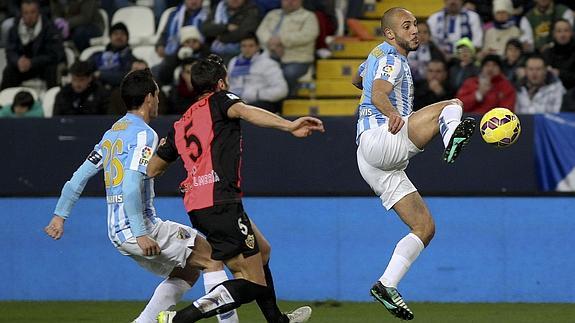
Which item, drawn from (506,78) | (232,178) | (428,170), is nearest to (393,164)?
(232,178)

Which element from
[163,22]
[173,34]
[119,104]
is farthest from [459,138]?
[163,22]

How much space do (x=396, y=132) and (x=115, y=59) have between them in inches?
260

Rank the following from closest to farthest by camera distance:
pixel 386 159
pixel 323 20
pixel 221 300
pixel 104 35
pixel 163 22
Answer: pixel 221 300, pixel 386 159, pixel 323 20, pixel 163 22, pixel 104 35

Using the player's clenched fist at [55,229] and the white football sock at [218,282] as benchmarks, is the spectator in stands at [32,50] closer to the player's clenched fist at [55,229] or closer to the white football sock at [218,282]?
the player's clenched fist at [55,229]

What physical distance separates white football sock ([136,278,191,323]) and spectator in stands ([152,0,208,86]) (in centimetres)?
593

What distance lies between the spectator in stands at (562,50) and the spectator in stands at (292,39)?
2579 millimetres

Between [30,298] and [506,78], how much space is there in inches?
202

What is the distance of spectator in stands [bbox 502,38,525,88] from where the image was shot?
1308 centimetres

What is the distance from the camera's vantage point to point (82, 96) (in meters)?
13.1

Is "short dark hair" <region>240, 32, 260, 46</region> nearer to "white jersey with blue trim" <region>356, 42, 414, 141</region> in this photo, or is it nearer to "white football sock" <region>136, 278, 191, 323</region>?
"white jersey with blue trim" <region>356, 42, 414, 141</region>

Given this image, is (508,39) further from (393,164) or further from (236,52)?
(393,164)

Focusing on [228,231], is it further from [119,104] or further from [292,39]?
[292,39]

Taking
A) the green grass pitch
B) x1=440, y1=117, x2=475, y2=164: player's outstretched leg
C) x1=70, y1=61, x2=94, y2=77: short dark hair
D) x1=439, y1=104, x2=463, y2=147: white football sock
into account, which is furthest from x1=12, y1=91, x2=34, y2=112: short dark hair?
x1=440, y1=117, x2=475, y2=164: player's outstretched leg

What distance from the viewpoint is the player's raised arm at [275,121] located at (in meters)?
7.35
